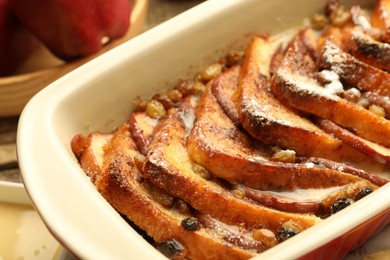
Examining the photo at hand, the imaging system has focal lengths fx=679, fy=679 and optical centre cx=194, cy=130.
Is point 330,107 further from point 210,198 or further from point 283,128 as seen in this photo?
point 210,198

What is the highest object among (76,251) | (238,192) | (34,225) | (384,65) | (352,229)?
(384,65)

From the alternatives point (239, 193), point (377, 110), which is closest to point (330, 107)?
point (377, 110)

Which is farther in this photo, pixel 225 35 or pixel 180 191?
pixel 225 35

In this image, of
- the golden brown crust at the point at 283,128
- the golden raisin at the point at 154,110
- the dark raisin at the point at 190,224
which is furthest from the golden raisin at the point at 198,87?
the dark raisin at the point at 190,224

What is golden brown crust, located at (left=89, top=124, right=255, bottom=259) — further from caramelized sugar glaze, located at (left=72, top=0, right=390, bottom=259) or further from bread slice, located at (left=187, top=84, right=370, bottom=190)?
bread slice, located at (left=187, top=84, right=370, bottom=190)

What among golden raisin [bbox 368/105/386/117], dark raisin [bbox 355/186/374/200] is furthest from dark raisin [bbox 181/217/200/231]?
golden raisin [bbox 368/105/386/117]

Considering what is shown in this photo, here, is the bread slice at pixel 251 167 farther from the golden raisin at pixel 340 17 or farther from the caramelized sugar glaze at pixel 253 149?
the golden raisin at pixel 340 17

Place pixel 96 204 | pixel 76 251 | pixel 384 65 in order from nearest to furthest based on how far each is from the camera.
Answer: pixel 76 251
pixel 96 204
pixel 384 65

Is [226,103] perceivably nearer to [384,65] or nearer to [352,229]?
[384,65]

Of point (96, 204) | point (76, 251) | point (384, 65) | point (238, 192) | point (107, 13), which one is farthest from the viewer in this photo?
point (107, 13)

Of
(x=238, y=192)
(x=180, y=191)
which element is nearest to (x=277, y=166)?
(x=238, y=192)
